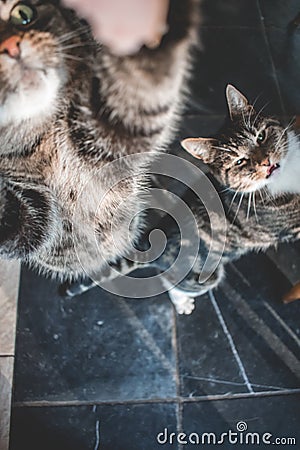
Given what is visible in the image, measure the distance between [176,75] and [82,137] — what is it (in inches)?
8.2

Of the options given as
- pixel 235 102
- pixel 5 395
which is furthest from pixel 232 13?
pixel 5 395

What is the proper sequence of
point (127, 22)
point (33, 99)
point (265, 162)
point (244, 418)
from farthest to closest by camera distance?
1. point (244, 418)
2. point (265, 162)
3. point (33, 99)
4. point (127, 22)

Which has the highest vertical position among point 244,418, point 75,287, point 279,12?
point 279,12

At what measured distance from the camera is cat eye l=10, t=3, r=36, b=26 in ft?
2.45

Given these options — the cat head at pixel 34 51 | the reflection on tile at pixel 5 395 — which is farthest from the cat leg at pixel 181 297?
the cat head at pixel 34 51

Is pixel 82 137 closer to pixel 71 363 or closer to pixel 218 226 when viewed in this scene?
pixel 218 226

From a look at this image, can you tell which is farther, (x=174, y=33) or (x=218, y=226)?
(x=218, y=226)

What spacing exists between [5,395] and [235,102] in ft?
2.68

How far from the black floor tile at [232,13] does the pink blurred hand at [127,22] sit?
2.82ft

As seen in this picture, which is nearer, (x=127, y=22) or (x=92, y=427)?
(x=127, y=22)

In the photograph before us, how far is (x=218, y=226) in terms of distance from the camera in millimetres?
1188

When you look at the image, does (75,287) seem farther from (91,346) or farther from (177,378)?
(177,378)

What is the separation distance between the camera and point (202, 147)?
3.66ft

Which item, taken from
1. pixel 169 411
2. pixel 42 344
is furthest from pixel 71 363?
pixel 169 411
